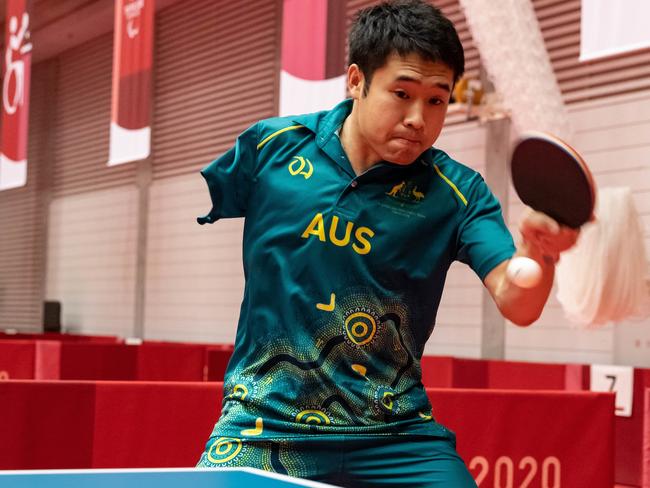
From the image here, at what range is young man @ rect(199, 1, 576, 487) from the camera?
6.29ft

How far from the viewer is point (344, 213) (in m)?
2.00

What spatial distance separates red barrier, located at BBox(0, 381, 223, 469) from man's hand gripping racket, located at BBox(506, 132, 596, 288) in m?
1.99

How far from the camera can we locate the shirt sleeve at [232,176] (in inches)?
81.9

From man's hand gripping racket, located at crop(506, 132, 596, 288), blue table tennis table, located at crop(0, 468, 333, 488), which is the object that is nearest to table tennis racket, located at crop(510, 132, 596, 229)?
man's hand gripping racket, located at crop(506, 132, 596, 288)

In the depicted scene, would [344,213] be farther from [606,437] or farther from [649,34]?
[649,34]

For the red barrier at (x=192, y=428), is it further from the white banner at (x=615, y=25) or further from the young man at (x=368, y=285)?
the white banner at (x=615, y=25)

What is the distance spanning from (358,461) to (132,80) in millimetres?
7353

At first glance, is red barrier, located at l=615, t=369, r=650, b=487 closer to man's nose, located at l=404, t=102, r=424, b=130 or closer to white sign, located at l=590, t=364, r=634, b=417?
white sign, located at l=590, t=364, r=634, b=417

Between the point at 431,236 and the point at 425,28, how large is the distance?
1.28 ft

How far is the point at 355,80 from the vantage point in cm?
212

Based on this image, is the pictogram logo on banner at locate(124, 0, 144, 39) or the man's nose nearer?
the man's nose

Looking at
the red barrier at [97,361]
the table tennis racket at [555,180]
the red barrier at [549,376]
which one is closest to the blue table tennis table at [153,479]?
the table tennis racket at [555,180]

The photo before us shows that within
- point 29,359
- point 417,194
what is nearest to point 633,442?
point 29,359

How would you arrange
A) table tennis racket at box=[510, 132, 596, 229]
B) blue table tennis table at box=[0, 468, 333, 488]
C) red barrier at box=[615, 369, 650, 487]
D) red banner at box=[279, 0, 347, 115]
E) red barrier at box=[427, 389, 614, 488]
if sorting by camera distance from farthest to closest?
1. red barrier at box=[615, 369, 650, 487]
2. red banner at box=[279, 0, 347, 115]
3. red barrier at box=[427, 389, 614, 488]
4. table tennis racket at box=[510, 132, 596, 229]
5. blue table tennis table at box=[0, 468, 333, 488]
